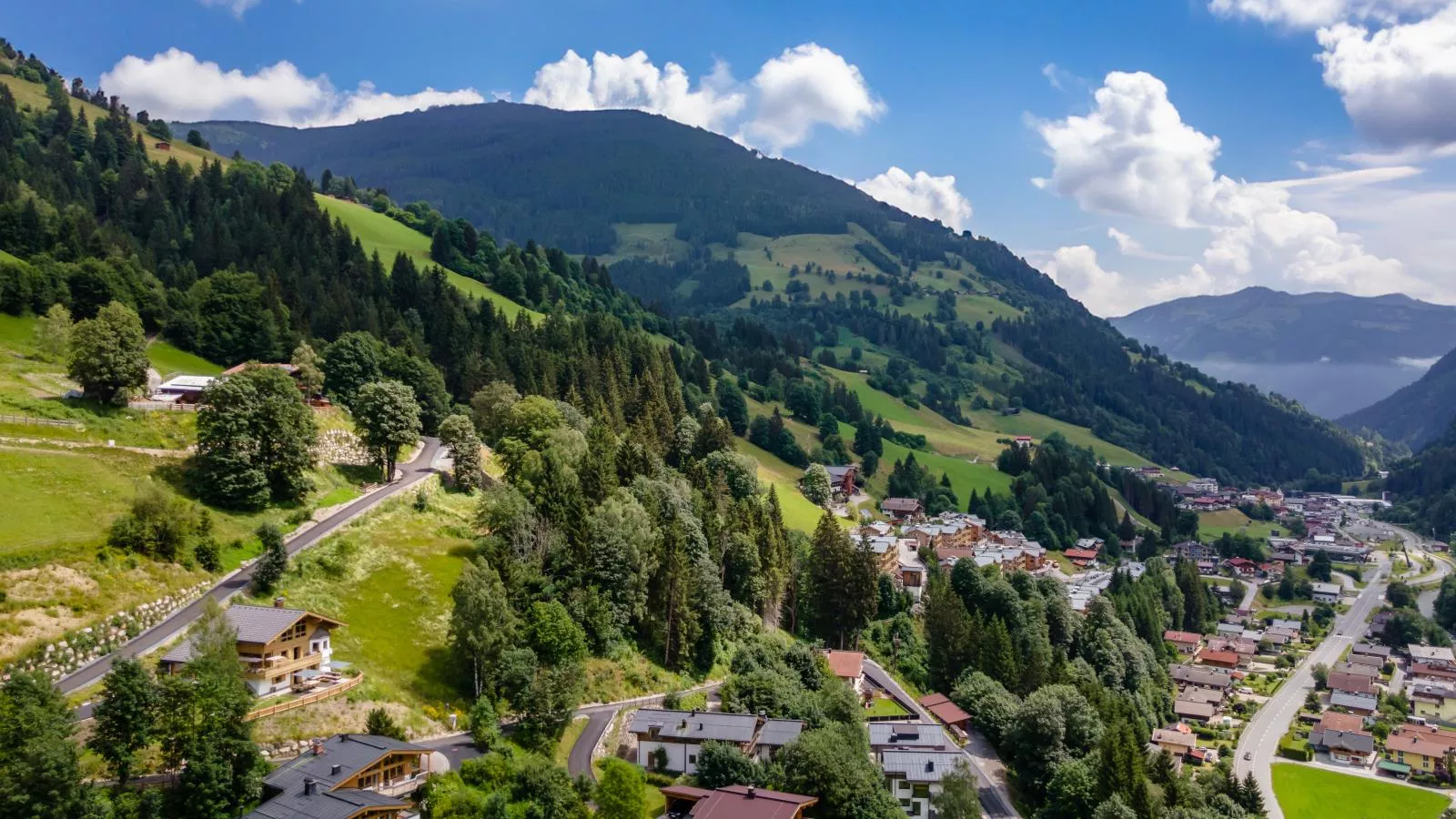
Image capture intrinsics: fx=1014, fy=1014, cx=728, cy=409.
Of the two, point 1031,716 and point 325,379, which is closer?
point 1031,716

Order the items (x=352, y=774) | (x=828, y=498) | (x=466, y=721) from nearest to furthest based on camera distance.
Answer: (x=352, y=774) < (x=466, y=721) < (x=828, y=498)

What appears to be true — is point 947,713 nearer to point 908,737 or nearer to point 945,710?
point 945,710

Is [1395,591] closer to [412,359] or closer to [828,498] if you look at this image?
[828,498]

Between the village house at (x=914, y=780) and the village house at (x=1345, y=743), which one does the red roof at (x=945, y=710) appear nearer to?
the village house at (x=914, y=780)

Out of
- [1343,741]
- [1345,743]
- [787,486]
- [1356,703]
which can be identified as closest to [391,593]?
[787,486]

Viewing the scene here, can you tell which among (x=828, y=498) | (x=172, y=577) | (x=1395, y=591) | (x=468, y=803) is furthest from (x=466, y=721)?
(x=1395, y=591)

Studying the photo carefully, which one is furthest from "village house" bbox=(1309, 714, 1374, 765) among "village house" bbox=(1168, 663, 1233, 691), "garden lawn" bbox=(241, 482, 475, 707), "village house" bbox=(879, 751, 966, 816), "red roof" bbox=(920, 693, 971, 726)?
"garden lawn" bbox=(241, 482, 475, 707)

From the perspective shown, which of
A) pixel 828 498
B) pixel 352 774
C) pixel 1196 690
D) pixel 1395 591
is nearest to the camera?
pixel 352 774
